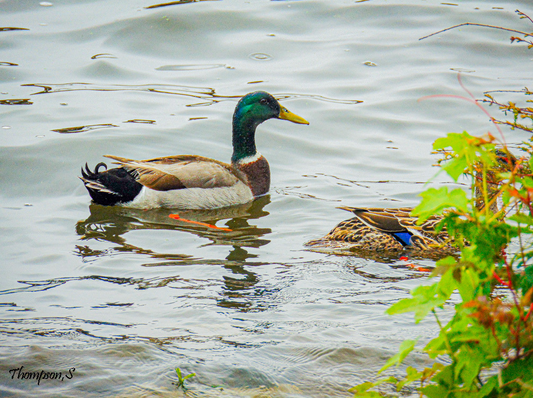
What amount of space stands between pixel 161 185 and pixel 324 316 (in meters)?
4.38

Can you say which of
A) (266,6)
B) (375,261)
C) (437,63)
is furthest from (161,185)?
(266,6)

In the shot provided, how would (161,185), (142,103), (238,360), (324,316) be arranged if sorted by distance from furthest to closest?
1. (142,103)
2. (161,185)
3. (324,316)
4. (238,360)

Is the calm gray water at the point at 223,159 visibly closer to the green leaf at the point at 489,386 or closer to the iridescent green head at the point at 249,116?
the iridescent green head at the point at 249,116

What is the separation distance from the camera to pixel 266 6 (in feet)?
51.0

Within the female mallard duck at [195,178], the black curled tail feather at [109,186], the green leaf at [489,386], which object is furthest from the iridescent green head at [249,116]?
the green leaf at [489,386]

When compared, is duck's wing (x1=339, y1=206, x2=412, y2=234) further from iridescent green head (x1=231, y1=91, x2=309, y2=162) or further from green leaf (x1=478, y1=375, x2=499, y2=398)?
green leaf (x1=478, y1=375, x2=499, y2=398)

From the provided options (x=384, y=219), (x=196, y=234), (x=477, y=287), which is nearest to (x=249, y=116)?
(x=196, y=234)

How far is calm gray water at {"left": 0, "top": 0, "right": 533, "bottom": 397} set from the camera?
12.2 feet

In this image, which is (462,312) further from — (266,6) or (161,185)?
(266,6)

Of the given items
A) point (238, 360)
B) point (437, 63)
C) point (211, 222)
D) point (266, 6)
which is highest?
point (266, 6)

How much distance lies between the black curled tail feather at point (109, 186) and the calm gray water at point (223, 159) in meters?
0.16

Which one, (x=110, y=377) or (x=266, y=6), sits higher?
(x=266, y=6)

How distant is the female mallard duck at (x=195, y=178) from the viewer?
807cm

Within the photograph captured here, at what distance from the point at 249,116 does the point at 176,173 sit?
1.48 m
